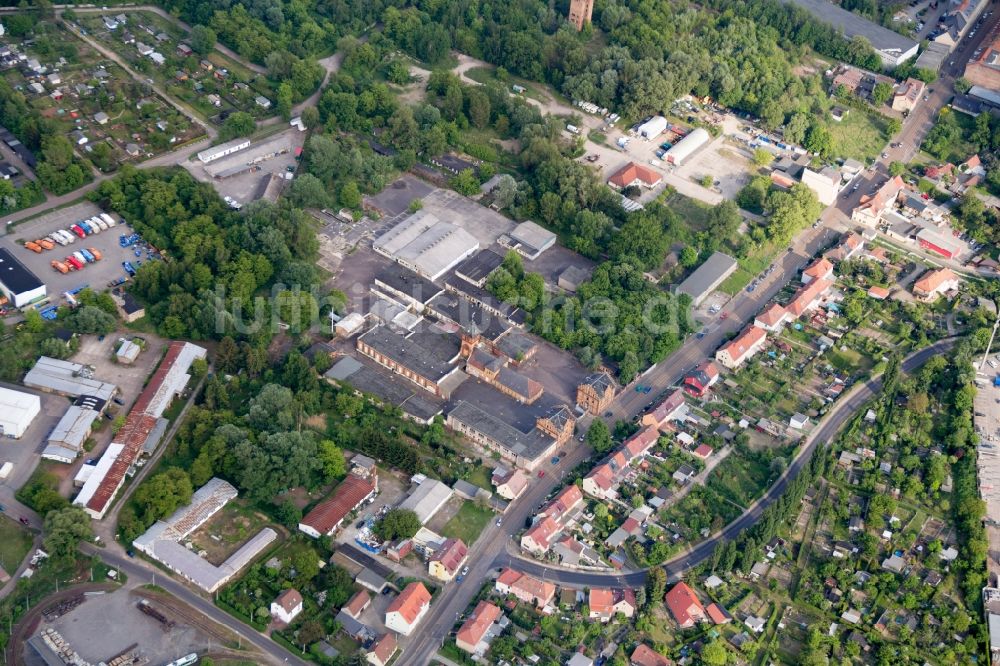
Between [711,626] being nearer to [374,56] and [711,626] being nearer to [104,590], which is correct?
[104,590]

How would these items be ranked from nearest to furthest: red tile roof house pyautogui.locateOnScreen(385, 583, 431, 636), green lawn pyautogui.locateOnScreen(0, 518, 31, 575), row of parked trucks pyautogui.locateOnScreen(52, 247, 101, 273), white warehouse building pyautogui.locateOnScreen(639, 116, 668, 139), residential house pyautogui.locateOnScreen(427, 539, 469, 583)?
1. red tile roof house pyautogui.locateOnScreen(385, 583, 431, 636)
2. green lawn pyautogui.locateOnScreen(0, 518, 31, 575)
3. residential house pyautogui.locateOnScreen(427, 539, 469, 583)
4. row of parked trucks pyautogui.locateOnScreen(52, 247, 101, 273)
5. white warehouse building pyautogui.locateOnScreen(639, 116, 668, 139)

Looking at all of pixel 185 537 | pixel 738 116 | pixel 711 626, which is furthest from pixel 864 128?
pixel 185 537

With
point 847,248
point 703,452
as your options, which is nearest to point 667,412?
point 703,452

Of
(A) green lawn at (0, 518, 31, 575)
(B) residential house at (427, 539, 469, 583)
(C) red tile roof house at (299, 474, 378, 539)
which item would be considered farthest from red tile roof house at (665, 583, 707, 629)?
(A) green lawn at (0, 518, 31, 575)

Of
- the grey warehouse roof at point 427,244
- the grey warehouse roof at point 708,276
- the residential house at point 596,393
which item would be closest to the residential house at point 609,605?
the residential house at point 596,393

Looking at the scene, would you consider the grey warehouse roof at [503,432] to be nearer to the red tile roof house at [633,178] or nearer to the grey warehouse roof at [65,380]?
the grey warehouse roof at [65,380]

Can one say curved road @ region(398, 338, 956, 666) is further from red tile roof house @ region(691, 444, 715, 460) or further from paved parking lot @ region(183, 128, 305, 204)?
paved parking lot @ region(183, 128, 305, 204)
